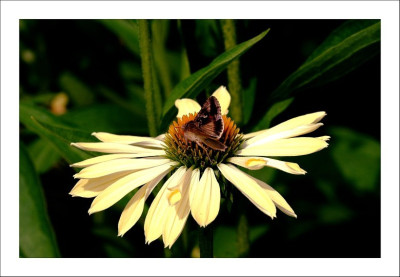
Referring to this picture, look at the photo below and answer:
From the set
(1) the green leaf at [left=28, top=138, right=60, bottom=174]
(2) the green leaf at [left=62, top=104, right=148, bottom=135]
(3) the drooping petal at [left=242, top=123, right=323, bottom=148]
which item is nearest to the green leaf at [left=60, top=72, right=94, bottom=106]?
(2) the green leaf at [left=62, top=104, right=148, bottom=135]

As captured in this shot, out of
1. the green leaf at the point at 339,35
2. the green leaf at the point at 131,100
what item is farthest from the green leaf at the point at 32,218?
the green leaf at the point at 339,35

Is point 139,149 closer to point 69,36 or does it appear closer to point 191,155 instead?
point 191,155

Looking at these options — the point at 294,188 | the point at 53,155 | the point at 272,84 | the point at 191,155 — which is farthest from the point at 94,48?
the point at 191,155

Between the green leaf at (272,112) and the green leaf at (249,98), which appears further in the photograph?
the green leaf at (249,98)

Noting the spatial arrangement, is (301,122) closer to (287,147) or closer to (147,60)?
(287,147)

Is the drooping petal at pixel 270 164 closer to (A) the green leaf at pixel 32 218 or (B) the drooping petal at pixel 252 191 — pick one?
(B) the drooping petal at pixel 252 191
